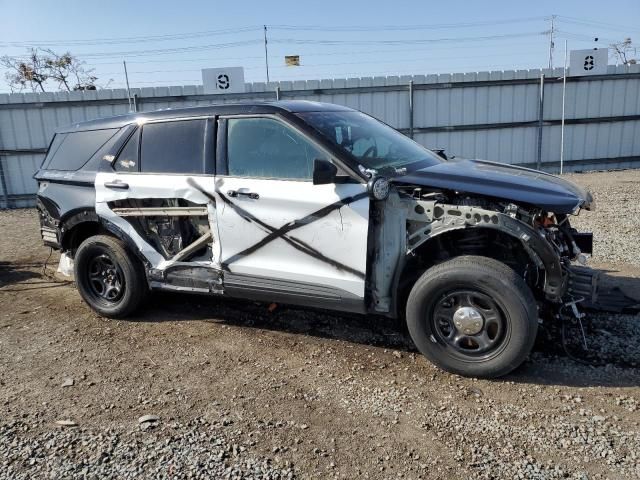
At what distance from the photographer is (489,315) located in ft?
11.6

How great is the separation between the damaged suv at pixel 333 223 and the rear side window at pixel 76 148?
1.0 inches

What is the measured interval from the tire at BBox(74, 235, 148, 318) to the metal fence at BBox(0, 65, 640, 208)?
27.7 feet

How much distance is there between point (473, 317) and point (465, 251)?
1.69 ft

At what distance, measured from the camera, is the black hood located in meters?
3.44

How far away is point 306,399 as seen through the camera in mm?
3502

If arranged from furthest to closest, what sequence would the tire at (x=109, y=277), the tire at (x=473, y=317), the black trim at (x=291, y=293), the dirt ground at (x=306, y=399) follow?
the tire at (x=109, y=277), the black trim at (x=291, y=293), the tire at (x=473, y=317), the dirt ground at (x=306, y=399)

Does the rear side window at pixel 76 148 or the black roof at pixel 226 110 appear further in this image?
the rear side window at pixel 76 148

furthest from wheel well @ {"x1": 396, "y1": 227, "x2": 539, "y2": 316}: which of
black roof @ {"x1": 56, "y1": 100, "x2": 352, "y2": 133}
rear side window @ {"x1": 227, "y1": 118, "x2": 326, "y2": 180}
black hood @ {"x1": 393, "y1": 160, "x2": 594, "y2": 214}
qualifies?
black roof @ {"x1": 56, "y1": 100, "x2": 352, "y2": 133}

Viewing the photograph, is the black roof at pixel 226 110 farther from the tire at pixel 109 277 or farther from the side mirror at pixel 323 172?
the tire at pixel 109 277

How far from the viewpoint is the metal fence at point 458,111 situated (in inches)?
491

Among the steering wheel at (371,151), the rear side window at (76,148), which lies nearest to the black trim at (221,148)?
the steering wheel at (371,151)

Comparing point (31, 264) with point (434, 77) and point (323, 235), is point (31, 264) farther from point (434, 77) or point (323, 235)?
point (434, 77)

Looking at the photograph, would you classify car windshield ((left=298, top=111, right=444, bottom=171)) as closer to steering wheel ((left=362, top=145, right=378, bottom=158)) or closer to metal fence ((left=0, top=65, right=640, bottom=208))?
steering wheel ((left=362, top=145, right=378, bottom=158))

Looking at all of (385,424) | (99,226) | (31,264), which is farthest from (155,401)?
(31,264)
